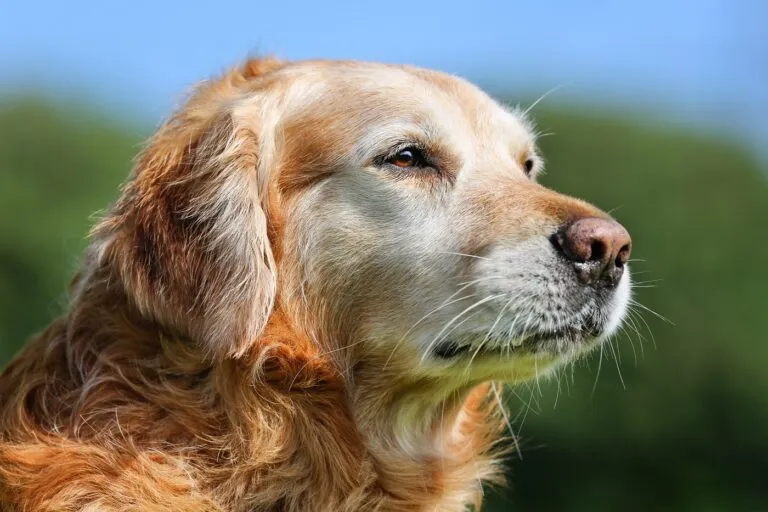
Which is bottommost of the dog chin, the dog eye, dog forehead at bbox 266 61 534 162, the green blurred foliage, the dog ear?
the green blurred foliage

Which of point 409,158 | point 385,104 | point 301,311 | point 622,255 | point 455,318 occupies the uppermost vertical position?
point 385,104

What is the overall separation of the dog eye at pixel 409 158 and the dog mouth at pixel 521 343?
747 millimetres

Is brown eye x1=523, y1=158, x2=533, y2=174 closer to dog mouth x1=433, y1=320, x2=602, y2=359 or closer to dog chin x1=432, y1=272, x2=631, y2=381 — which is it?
dog chin x1=432, y1=272, x2=631, y2=381

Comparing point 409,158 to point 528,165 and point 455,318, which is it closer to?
point 455,318

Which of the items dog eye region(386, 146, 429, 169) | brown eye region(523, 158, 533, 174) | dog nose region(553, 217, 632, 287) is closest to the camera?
dog nose region(553, 217, 632, 287)

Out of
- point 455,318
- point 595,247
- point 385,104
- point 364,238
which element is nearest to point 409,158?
point 385,104

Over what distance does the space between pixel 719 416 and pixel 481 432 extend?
6.78m

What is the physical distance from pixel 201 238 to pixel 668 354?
23.7ft

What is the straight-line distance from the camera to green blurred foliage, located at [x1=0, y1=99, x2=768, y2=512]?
1012 cm

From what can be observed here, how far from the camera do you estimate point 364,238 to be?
3.93m

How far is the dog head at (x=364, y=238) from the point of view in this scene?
374 cm

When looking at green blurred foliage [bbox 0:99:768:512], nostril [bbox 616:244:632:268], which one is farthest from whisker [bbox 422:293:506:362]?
green blurred foliage [bbox 0:99:768:512]

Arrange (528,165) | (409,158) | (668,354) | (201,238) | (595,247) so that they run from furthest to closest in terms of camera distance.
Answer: (668,354) → (528,165) → (409,158) → (201,238) → (595,247)

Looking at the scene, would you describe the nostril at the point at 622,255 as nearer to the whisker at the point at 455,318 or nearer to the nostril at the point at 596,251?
the nostril at the point at 596,251
